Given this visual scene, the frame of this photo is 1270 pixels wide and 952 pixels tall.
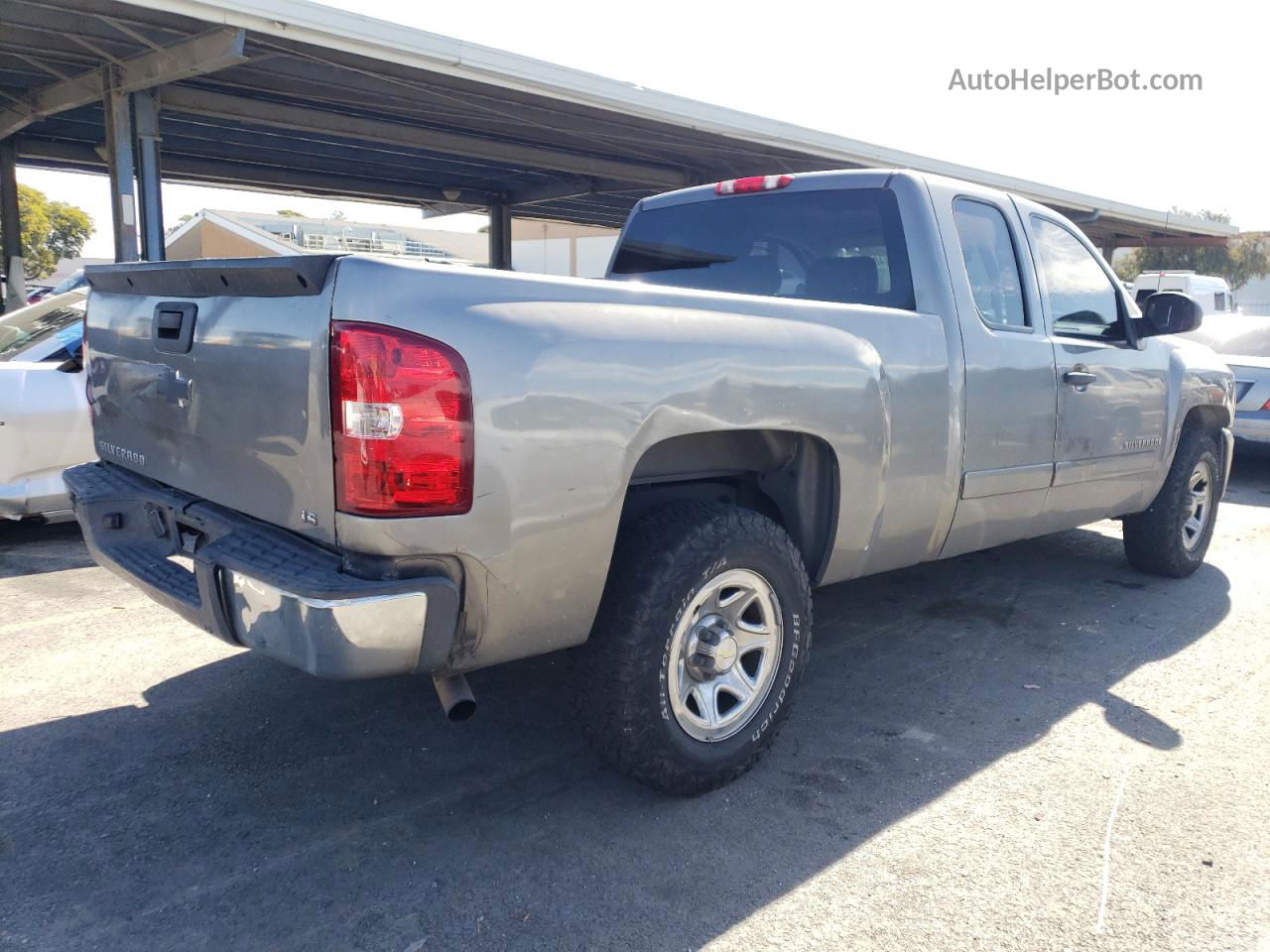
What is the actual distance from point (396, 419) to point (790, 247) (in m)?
2.38

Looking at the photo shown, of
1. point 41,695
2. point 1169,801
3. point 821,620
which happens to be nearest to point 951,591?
point 821,620

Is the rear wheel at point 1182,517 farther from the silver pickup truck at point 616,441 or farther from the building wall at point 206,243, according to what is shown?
the building wall at point 206,243

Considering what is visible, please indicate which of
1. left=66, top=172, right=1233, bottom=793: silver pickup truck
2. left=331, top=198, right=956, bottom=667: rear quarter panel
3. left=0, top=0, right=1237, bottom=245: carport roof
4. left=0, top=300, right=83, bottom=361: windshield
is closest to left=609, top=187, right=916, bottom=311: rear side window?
left=66, top=172, right=1233, bottom=793: silver pickup truck

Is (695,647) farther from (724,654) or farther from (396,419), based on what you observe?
(396,419)

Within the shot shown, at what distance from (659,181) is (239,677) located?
16.9m

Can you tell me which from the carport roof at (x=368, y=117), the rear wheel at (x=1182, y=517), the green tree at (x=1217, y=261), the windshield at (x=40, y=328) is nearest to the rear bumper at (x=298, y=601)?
the windshield at (x=40, y=328)

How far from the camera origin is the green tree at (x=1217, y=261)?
46875 millimetres

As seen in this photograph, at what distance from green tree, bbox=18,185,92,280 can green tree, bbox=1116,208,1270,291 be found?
47.8 meters

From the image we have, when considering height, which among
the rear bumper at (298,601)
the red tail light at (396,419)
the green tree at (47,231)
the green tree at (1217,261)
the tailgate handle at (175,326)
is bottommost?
the rear bumper at (298,601)

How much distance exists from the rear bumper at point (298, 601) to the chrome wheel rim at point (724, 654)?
834mm

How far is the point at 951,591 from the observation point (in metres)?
5.44

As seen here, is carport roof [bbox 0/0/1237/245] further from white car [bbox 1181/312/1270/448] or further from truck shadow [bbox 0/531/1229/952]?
truck shadow [bbox 0/531/1229/952]

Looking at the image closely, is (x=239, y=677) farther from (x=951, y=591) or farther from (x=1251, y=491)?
(x=1251, y=491)


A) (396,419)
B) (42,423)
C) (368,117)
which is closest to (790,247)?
(396,419)
